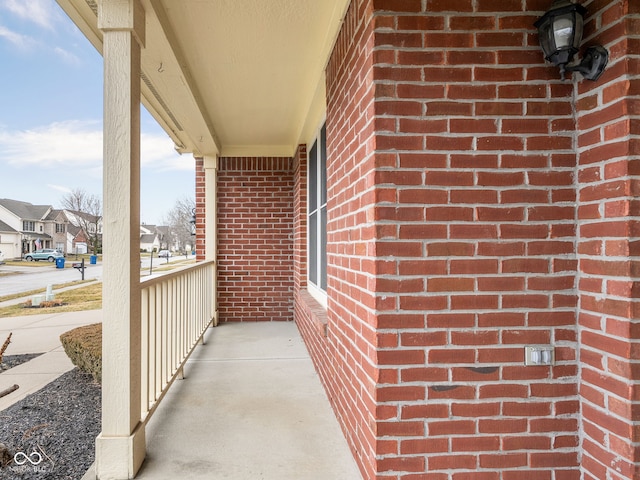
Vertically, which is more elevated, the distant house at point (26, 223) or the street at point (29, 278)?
the distant house at point (26, 223)

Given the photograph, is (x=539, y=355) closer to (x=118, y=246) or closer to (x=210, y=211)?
(x=118, y=246)

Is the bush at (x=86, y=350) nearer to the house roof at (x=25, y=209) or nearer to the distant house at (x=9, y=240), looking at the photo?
the distant house at (x=9, y=240)

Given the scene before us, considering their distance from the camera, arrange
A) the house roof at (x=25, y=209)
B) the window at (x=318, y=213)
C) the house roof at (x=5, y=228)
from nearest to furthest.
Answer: the window at (x=318, y=213) < the house roof at (x=5, y=228) < the house roof at (x=25, y=209)

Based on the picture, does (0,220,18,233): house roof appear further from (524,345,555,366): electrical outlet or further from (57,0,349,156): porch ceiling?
(524,345,555,366): electrical outlet

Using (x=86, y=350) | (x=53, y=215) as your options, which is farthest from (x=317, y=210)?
(x=53, y=215)

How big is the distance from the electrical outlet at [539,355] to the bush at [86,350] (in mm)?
3417

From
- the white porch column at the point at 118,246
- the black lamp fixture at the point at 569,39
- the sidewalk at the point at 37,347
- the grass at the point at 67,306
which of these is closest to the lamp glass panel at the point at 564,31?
the black lamp fixture at the point at 569,39

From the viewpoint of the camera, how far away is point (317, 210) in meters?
3.88

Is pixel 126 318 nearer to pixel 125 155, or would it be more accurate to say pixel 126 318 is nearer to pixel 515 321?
pixel 125 155

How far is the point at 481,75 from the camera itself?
1.56m

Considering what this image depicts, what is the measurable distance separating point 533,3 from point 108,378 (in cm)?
259

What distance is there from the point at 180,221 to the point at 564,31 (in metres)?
10.9

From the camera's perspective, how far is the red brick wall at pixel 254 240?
5.54m

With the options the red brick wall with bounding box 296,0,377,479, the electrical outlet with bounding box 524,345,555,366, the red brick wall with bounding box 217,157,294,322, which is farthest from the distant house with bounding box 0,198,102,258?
the electrical outlet with bounding box 524,345,555,366
